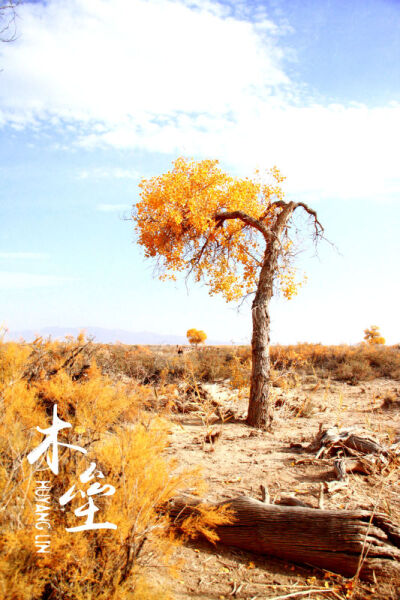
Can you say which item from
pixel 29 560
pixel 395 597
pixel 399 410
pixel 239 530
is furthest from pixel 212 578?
pixel 399 410

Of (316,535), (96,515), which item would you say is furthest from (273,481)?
(96,515)

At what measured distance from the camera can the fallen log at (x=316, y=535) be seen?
3.60m

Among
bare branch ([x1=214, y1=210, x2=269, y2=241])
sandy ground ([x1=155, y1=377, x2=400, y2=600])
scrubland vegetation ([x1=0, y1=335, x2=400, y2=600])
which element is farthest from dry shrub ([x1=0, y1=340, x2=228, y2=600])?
bare branch ([x1=214, y1=210, x2=269, y2=241])

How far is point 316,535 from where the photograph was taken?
380cm

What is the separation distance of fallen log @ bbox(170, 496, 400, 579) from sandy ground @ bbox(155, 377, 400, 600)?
0.09 meters

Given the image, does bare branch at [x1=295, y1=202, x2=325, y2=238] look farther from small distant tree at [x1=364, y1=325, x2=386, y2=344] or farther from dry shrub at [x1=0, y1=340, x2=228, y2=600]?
small distant tree at [x1=364, y1=325, x2=386, y2=344]

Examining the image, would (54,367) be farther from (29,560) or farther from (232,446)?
(29,560)

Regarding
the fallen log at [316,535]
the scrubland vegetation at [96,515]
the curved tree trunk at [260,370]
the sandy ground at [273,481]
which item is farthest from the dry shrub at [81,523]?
the curved tree trunk at [260,370]

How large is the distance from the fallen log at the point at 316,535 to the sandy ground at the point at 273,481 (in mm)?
94

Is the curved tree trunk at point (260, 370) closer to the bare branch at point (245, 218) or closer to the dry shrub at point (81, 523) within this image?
the bare branch at point (245, 218)

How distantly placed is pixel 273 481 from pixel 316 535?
1.75 metres

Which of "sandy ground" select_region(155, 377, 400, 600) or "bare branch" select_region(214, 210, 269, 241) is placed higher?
"bare branch" select_region(214, 210, 269, 241)

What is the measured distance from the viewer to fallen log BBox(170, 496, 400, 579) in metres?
3.60

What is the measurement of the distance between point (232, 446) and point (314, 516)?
3.47m
